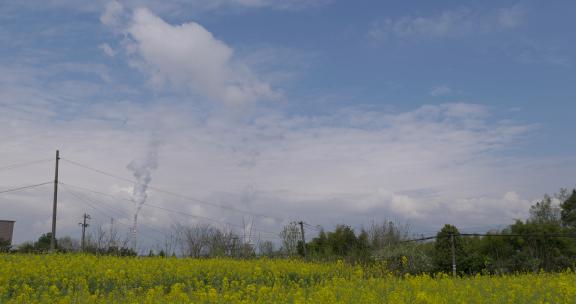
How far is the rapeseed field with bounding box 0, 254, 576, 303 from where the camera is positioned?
8.50 m

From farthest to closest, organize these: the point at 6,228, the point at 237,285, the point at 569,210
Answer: the point at 6,228 → the point at 569,210 → the point at 237,285

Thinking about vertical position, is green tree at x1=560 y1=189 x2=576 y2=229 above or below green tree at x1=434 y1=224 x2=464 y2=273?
above

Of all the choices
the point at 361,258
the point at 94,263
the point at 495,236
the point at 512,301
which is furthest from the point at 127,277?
the point at 495,236

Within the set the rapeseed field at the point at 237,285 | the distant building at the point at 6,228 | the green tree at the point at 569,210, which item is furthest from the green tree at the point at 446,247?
the distant building at the point at 6,228

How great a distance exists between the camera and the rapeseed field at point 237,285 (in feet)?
27.9

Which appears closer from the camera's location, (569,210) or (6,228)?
(569,210)

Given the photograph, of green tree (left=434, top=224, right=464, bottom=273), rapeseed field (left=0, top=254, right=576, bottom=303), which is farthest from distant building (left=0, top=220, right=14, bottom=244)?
green tree (left=434, top=224, right=464, bottom=273)

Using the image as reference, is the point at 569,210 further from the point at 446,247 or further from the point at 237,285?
the point at 237,285

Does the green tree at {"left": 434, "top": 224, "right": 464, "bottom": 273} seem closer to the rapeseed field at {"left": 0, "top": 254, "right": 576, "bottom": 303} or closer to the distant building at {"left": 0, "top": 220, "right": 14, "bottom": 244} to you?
the rapeseed field at {"left": 0, "top": 254, "right": 576, "bottom": 303}

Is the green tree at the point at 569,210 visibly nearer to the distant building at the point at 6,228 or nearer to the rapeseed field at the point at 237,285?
the rapeseed field at the point at 237,285

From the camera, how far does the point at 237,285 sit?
11.6 metres

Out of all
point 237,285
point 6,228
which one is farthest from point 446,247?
point 6,228

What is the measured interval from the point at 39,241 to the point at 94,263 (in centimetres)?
3211

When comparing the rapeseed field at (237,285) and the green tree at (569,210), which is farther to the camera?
the green tree at (569,210)
